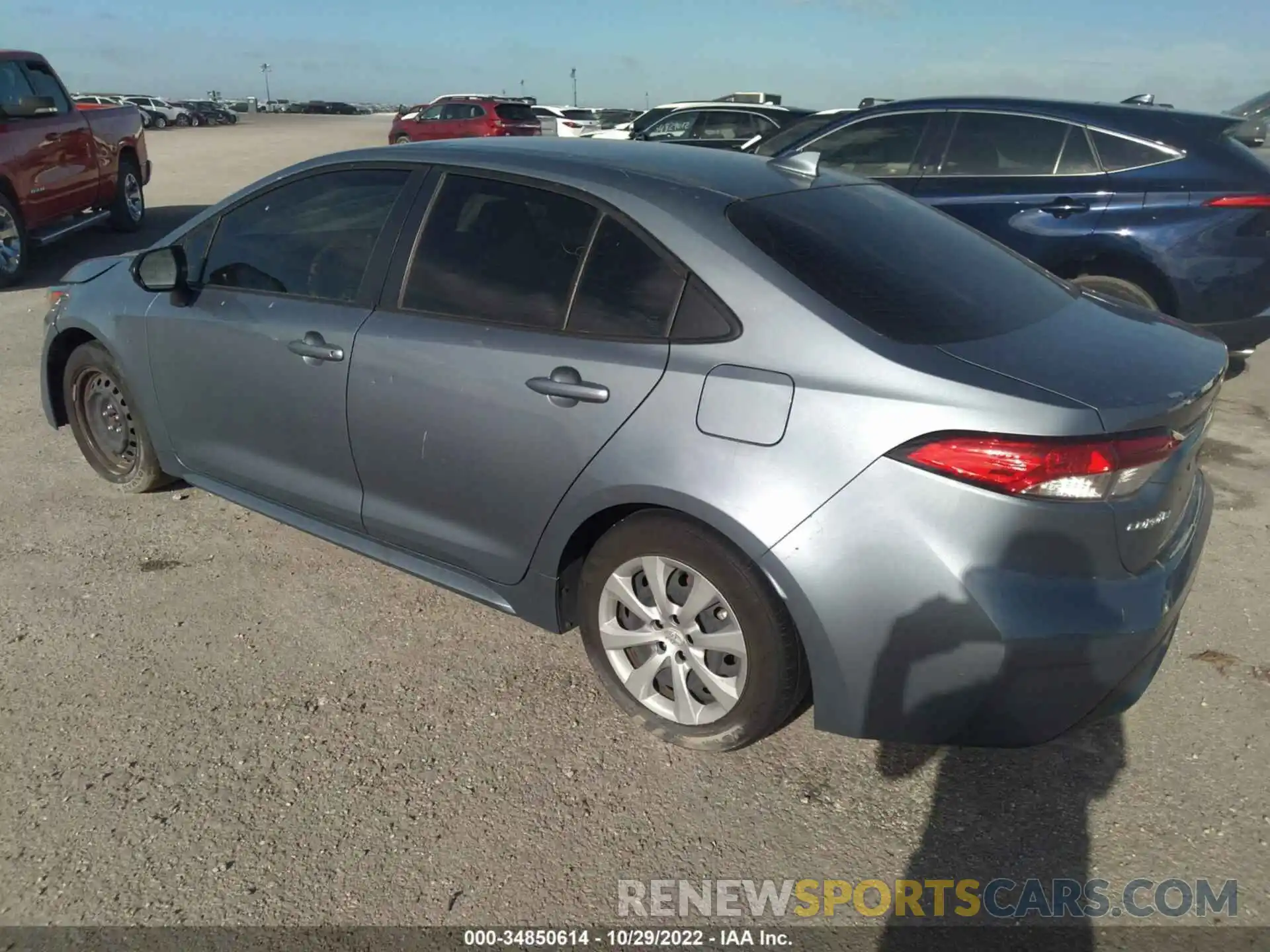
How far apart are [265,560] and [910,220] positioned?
109 inches

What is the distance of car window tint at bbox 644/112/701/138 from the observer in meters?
15.8

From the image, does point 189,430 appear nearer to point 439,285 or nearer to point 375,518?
point 375,518

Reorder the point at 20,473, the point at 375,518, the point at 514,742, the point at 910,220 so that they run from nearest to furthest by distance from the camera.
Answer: the point at 514,742 → the point at 910,220 → the point at 375,518 → the point at 20,473

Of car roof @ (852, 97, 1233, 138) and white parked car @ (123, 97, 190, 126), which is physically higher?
car roof @ (852, 97, 1233, 138)

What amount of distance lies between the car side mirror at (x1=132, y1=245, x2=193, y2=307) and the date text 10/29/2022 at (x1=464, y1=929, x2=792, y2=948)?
8.91 ft

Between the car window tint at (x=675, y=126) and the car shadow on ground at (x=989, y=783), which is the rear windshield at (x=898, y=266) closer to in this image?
the car shadow on ground at (x=989, y=783)

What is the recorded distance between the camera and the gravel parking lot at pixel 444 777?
7.90ft

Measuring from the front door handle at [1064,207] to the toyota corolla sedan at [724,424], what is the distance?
2781 mm

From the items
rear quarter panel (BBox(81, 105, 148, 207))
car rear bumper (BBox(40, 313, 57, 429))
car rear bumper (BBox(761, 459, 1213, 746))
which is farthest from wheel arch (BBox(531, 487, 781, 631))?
rear quarter panel (BBox(81, 105, 148, 207))

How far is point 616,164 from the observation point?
3031 millimetres

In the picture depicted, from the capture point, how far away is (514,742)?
2.90m

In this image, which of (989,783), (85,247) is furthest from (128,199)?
(989,783)

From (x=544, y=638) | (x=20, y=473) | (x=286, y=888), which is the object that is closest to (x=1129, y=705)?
(x=544, y=638)

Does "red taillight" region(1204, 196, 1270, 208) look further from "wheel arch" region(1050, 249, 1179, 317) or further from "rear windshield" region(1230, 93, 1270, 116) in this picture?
"rear windshield" region(1230, 93, 1270, 116)
